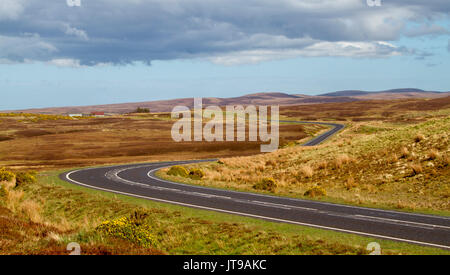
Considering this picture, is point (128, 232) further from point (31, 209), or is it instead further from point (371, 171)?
point (371, 171)

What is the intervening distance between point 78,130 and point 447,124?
9453cm

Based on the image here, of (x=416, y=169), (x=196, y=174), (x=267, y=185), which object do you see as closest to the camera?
(x=267, y=185)

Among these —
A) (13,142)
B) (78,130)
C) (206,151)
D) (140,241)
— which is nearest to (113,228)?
(140,241)

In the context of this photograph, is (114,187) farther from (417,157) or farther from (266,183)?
(417,157)

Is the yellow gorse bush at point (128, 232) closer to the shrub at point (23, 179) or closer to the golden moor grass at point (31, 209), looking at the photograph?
the golden moor grass at point (31, 209)

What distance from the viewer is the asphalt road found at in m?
15.4

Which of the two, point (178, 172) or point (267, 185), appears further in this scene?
point (178, 172)

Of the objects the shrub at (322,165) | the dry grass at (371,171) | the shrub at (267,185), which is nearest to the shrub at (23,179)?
the dry grass at (371,171)

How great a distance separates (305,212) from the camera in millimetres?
19734

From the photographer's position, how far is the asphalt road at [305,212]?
15.4 meters

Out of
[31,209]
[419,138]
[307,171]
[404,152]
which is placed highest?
[419,138]

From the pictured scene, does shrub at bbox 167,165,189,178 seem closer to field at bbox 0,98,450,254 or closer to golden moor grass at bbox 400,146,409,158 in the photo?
field at bbox 0,98,450,254

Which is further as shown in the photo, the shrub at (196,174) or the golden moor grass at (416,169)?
the shrub at (196,174)

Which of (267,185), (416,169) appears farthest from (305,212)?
(416,169)
